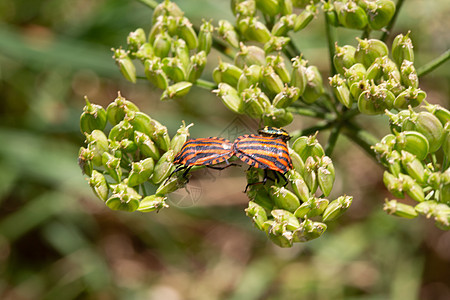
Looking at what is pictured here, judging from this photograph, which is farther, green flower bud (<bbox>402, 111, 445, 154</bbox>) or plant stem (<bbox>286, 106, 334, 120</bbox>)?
plant stem (<bbox>286, 106, 334, 120</bbox>)

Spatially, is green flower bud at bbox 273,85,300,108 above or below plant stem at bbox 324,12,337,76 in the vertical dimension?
below

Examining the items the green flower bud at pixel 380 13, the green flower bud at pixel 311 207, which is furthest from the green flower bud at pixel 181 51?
the green flower bud at pixel 311 207

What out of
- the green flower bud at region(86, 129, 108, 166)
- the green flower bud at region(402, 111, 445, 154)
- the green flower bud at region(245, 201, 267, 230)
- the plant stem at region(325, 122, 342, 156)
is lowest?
the green flower bud at region(245, 201, 267, 230)

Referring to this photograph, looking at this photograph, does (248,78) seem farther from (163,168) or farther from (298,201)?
(298,201)

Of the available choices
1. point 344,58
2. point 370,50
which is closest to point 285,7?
point 344,58

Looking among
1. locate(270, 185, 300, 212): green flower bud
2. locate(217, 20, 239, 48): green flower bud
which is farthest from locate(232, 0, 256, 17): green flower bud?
locate(270, 185, 300, 212): green flower bud

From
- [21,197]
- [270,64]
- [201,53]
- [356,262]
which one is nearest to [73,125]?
[21,197]

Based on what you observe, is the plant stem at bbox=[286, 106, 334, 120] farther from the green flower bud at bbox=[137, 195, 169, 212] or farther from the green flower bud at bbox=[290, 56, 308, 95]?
the green flower bud at bbox=[137, 195, 169, 212]
